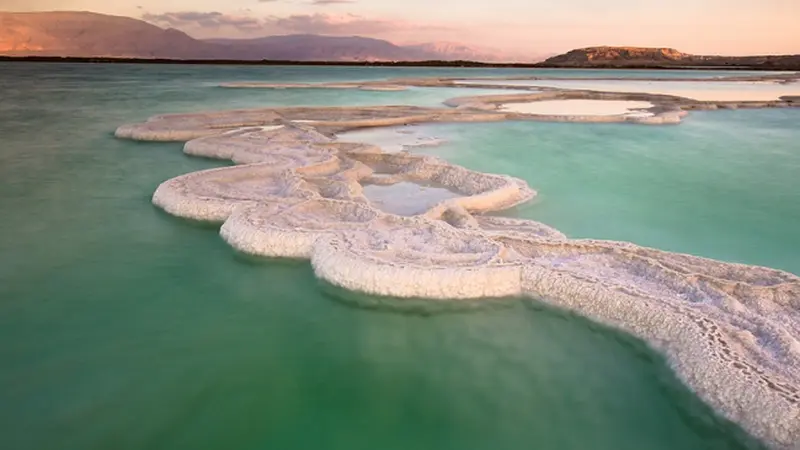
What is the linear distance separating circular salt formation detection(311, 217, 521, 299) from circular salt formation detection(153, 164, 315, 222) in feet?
6.95

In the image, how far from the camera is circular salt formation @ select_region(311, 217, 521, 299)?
6.40 metres

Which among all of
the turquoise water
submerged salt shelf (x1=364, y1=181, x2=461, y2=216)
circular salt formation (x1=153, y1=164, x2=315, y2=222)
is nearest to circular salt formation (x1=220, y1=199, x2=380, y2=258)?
circular salt formation (x1=153, y1=164, x2=315, y2=222)

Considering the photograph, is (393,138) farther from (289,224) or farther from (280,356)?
(280,356)

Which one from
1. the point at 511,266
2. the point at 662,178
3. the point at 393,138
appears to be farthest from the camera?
the point at 393,138

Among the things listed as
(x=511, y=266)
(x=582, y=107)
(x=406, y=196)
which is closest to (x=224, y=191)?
(x=406, y=196)

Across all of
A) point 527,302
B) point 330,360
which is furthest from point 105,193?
point 527,302

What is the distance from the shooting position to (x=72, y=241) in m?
8.30

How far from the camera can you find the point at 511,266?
664 cm

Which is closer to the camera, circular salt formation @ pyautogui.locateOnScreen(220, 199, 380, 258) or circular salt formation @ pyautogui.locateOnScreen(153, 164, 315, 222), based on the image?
circular salt formation @ pyautogui.locateOnScreen(220, 199, 380, 258)

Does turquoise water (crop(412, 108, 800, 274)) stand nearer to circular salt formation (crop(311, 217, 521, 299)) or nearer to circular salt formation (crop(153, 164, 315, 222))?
circular salt formation (crop(311, 217, 521, 299))

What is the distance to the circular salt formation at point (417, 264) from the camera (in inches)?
252

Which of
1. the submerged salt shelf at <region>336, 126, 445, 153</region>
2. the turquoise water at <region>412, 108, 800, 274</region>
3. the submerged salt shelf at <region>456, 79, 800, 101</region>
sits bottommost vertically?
the turquoise water at <region>412, 108, 800, 274</region>

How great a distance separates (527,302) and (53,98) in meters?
29.0

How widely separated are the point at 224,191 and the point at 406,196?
2.95m
